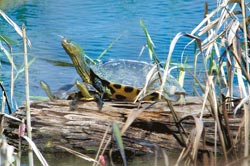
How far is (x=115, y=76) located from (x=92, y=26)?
6.09ft

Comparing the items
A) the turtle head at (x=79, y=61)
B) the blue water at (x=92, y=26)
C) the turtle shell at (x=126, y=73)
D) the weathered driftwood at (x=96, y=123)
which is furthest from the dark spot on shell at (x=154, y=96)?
the blue water at (x=92, y=26)

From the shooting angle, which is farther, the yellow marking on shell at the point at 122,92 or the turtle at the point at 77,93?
the yellow marking on shell at the point at 122,92

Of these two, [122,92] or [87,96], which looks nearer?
[87,96]

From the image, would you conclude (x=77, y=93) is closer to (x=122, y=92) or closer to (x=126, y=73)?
(x=122, y=92)

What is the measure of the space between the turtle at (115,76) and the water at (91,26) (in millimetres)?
741

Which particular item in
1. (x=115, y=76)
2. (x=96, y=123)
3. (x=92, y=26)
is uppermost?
(x=92, y=26)

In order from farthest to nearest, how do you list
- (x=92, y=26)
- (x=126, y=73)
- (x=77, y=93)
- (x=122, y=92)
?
(x=92, y=26)
(x=126, y=73)
(x=122, y=92)
(x=77, y=93)

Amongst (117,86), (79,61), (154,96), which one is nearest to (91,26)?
(79,61)

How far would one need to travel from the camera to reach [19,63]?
4.56m

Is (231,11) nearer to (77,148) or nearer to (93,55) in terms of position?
(77,148)

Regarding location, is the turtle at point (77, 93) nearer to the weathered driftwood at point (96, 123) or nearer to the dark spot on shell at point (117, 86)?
the weathered driftwood at point (96, 123)

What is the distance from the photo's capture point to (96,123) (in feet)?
9.93

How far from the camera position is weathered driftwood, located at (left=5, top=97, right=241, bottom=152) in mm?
2984

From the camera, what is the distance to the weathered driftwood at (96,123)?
2984 mm
